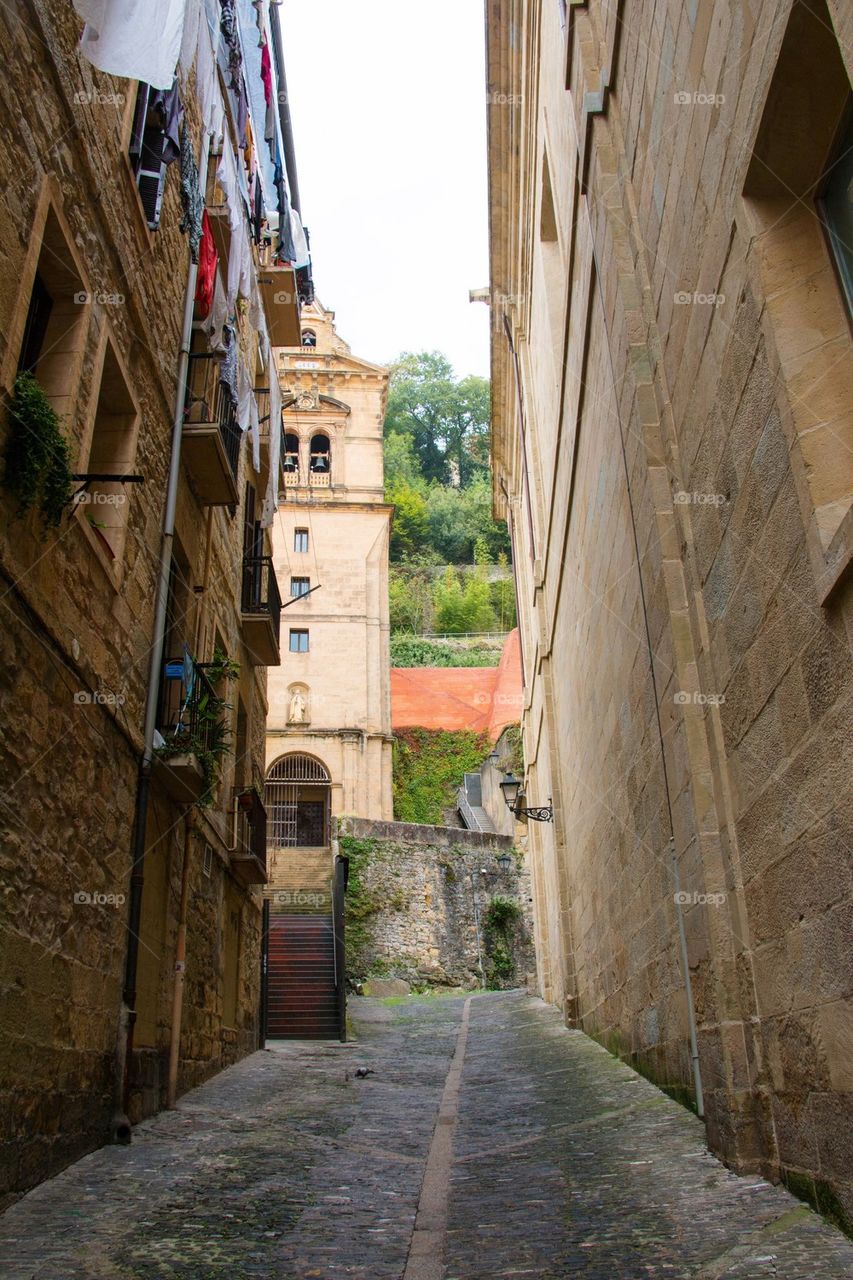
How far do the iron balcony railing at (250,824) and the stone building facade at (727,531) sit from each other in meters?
5.12

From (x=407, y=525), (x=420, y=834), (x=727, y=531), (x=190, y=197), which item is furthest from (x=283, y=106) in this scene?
(x=407, y=525)

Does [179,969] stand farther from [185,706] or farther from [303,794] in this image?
[303,794]

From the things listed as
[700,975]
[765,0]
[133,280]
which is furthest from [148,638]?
[765,0]

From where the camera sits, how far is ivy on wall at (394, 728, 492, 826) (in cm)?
3666

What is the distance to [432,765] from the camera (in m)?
37.8

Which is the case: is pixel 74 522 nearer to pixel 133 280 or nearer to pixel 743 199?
pixel 133 280

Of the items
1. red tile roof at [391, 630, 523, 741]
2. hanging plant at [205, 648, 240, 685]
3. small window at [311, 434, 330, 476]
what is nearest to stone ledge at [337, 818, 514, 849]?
red tile roof at [391, 630, 523, 741]

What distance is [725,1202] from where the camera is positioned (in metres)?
3.36

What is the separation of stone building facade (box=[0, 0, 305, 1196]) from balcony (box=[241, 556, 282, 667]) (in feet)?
4.76

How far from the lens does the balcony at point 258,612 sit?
40.7ft

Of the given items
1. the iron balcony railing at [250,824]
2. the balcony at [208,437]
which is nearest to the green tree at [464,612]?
the iron balcony railing at [250,824]

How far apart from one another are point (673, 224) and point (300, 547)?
97.7 ft

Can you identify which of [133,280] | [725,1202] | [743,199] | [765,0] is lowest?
[725,1202]

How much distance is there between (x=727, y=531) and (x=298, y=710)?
90.9 feet
